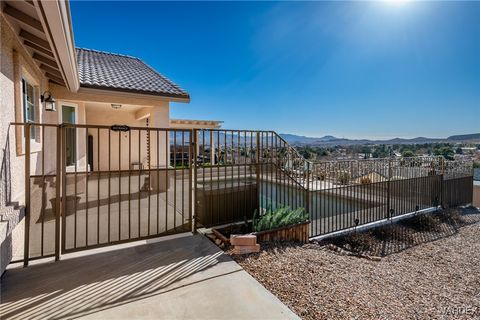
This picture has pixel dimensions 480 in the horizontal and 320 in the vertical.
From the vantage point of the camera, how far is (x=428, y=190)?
28.4 ft

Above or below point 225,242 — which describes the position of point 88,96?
above

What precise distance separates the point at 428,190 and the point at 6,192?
37.4 ft

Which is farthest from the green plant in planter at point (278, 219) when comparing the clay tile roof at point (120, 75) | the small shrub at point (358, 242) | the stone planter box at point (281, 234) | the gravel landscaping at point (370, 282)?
the clay tile roof at point (120, 75)

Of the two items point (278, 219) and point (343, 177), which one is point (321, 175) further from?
point (278, 219)

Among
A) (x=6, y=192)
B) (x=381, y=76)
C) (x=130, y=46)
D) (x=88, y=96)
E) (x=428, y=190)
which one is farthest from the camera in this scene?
(x=381, y=76)

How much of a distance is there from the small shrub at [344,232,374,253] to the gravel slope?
68 centimetres

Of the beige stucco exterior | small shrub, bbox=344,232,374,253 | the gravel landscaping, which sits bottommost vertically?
small shrub, bbox=344,232,374,253

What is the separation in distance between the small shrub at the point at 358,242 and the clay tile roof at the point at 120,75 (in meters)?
7.05

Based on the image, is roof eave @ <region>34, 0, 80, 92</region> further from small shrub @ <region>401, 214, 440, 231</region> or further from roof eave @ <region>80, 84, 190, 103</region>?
small shrub @ <region>401, 214, 440, 231</region>

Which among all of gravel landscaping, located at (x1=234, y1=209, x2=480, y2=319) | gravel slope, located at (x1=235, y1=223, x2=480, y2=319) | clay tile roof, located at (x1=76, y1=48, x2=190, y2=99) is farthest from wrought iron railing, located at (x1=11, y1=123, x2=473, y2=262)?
clay tile roof, located at (x1=76, y1=48, x2=190, y2=99)

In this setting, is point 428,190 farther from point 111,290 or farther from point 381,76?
point 381,76

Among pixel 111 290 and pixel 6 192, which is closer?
pixel 111 290

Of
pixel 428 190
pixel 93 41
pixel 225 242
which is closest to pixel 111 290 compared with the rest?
pixel 225 242

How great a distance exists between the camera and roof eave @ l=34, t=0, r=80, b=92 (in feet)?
8.12
